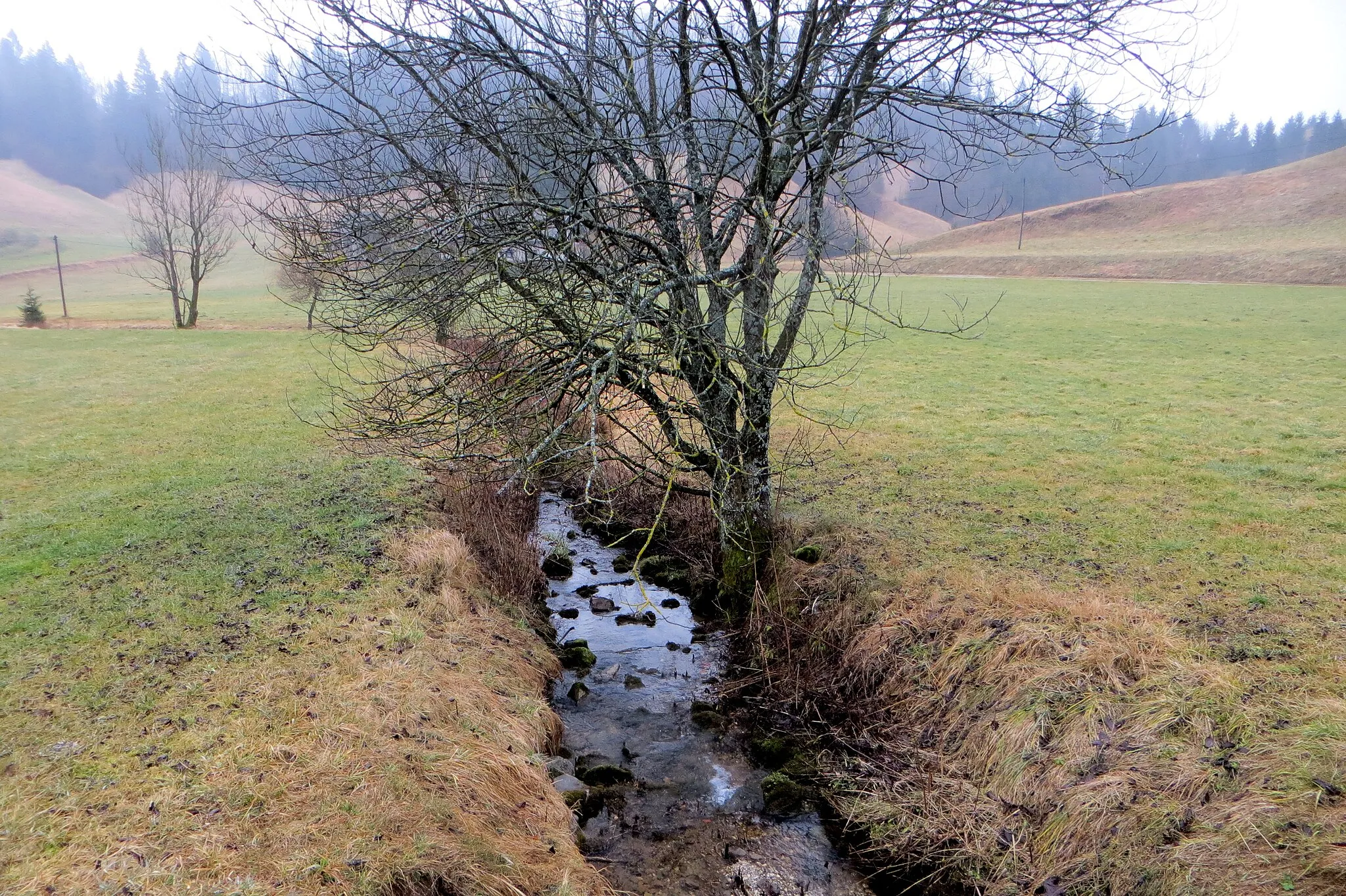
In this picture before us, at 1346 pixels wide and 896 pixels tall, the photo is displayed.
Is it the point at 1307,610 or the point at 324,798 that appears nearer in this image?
the point at 324,798

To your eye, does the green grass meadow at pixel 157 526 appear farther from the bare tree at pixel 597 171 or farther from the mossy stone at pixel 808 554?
the mossy stone at pixel 808 554

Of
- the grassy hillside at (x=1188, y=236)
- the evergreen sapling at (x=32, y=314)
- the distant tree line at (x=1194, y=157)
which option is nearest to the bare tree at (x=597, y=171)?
the evergreen sapling at (x=32, y=314)

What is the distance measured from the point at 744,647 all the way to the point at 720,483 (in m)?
1.83

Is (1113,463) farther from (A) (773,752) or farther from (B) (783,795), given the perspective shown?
(B) (783,795)

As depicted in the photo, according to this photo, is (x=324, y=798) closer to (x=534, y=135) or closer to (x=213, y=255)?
(x=534, y=135)

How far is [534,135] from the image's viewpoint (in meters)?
7.02

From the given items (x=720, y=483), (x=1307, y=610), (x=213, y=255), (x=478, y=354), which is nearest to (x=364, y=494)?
(x=478, y=354)

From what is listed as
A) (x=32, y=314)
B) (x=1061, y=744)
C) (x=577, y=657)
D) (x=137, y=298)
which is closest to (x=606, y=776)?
(x=577, y=657)

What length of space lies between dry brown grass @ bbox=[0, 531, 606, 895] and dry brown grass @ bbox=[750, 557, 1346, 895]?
2545mm

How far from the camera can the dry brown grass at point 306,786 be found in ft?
15.3

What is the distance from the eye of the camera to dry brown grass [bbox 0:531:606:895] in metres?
4.68

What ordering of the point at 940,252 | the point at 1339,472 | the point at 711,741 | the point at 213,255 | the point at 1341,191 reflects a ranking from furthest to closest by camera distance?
the point at 940,252
the point at 1341,191
the point at 213,255
the point at 1339,472
the point at 711,741

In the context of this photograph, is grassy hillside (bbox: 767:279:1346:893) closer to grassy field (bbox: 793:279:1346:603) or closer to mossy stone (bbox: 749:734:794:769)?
grassy field (bbox: 793:279:1346:603)

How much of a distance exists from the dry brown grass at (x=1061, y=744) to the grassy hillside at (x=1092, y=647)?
17 mm
